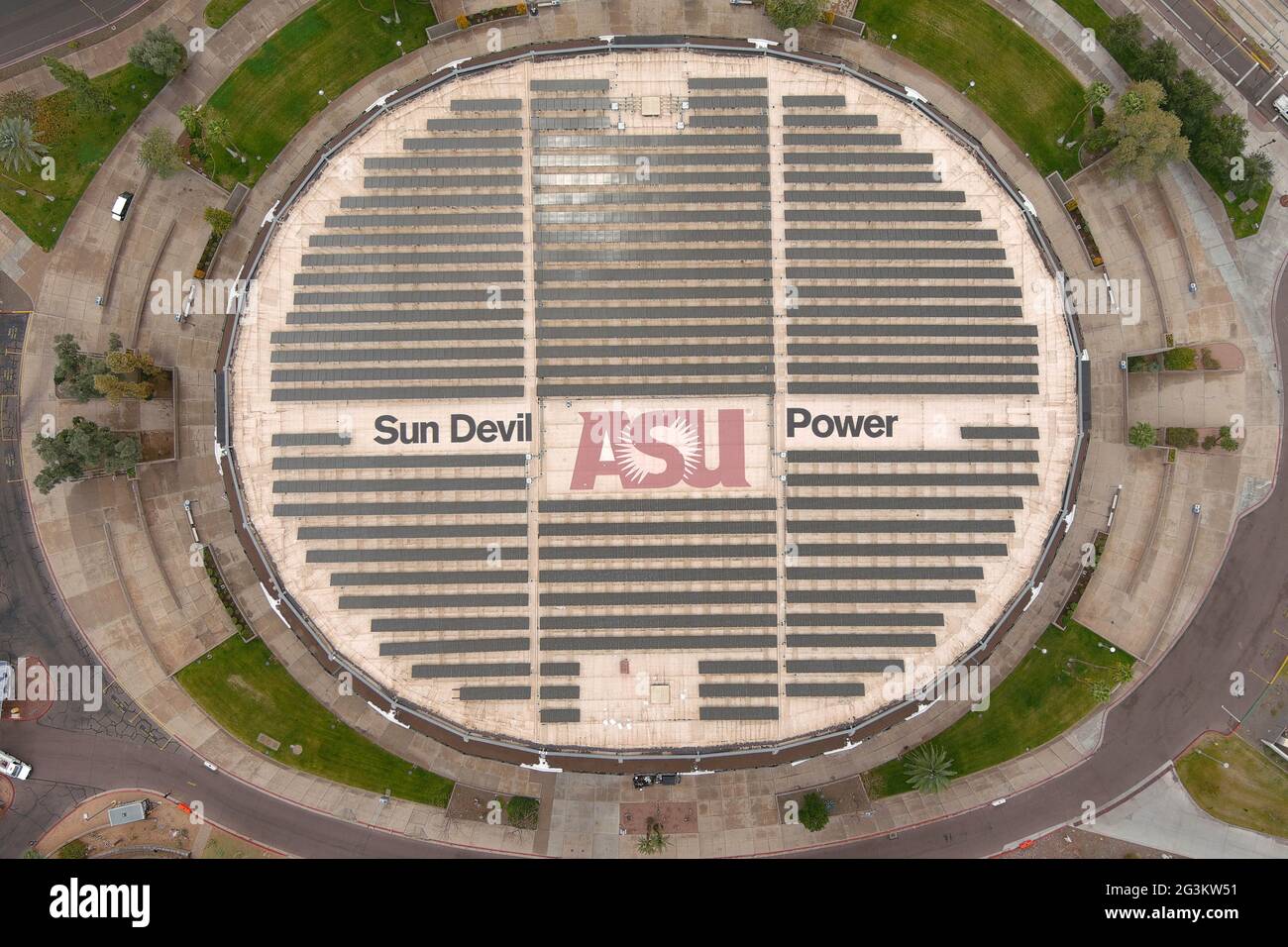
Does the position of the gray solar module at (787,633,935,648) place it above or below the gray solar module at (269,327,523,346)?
below

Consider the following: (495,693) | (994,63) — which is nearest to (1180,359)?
(994,63)

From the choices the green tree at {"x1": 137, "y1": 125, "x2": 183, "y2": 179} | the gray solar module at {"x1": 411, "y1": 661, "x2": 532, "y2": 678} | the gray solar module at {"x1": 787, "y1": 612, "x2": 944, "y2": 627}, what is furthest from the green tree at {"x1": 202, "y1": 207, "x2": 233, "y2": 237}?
the gray solar module at {"x1": 787, "y1": 612, "x2": 944, "y2": 627}

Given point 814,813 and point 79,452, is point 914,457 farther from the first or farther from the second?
point 79,452

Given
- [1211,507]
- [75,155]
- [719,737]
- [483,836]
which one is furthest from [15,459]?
[1211,507]

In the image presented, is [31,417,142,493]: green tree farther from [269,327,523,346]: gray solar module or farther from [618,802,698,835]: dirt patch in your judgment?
[618,802,698,835]: dirt patch

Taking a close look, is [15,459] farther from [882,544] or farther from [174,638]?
[882,544]

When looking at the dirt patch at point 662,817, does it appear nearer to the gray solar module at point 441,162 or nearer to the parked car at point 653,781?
the parked car at point 653,781
